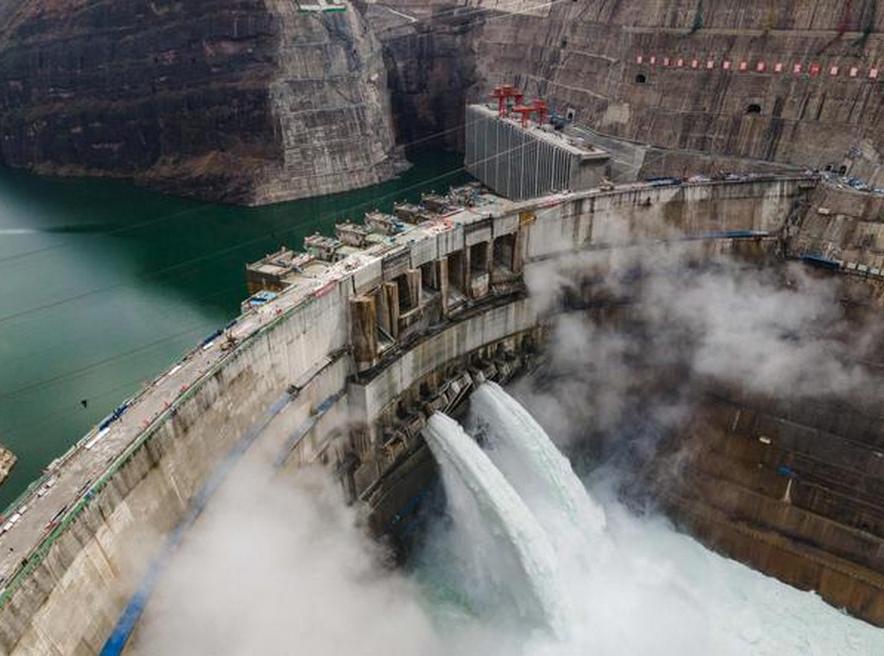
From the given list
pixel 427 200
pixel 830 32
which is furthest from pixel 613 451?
pixel 830 32

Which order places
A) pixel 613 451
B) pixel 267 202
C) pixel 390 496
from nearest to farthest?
pixel 390 496 < pixel 613 451 < pixel 267 202

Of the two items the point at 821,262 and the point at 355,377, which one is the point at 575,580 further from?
the point at 821,262

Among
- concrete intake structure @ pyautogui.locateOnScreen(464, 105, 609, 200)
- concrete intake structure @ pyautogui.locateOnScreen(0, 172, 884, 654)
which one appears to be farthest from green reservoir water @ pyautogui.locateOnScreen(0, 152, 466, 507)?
concrete intake structure @ pyautogui.locateOnScreen(0, 172, 884, 654)

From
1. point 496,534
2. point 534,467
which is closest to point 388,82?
point 534,467

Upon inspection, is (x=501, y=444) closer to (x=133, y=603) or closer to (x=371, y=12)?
(x=133, y=603)

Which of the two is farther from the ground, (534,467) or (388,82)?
(388,82)

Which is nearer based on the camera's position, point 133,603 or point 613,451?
point 133,603

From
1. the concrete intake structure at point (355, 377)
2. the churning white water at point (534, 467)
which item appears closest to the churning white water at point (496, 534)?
the concrete intake structure at point (355, 377)
